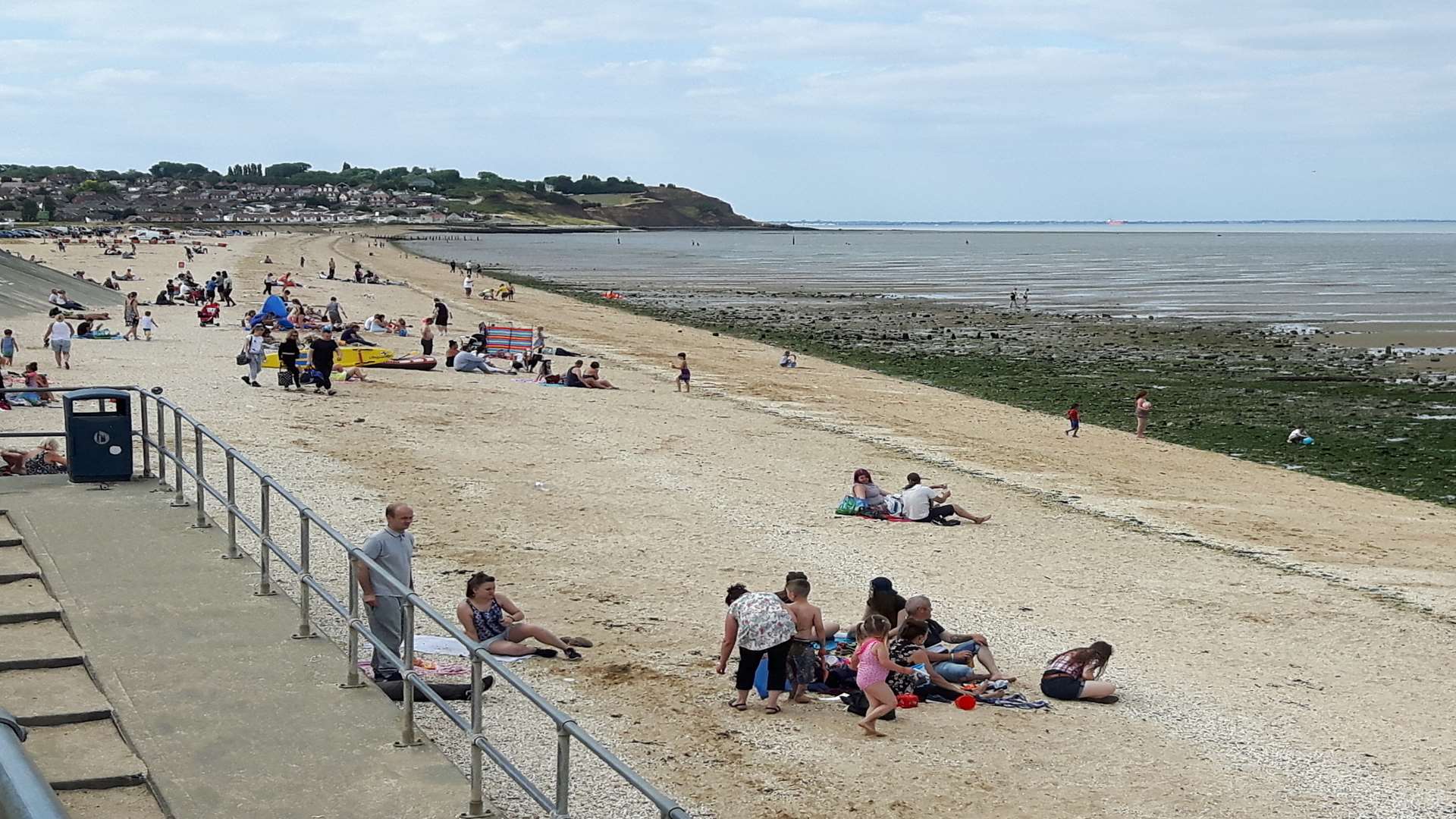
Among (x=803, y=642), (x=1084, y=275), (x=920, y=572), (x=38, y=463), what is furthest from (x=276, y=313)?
(x=1084, y=275)

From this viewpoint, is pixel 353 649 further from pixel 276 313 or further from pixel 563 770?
pixel 276 313

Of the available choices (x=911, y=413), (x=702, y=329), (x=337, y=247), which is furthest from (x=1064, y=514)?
(x=337, y=247)

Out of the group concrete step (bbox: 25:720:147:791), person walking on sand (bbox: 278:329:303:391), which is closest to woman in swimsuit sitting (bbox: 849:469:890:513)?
concrete step (bbox: 25:720:147:791)

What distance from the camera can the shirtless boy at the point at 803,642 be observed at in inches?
360

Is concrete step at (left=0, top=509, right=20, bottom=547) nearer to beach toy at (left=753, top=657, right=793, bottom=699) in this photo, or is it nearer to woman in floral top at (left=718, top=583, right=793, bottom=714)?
woman in floral top at (left=718, top=583, right=793, bottom=714)

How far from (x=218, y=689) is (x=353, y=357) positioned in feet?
64.0

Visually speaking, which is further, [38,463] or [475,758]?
[38,463]

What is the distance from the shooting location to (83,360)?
25.2 meters

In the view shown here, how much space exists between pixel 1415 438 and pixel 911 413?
8.72 m

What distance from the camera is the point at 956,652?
384 inches

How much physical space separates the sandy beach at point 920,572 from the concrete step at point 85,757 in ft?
6.53

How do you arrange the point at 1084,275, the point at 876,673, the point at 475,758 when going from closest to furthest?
the point at 475,758 → the point at 876,673 → the point at 1084,275

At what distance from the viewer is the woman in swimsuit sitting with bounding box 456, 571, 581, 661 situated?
9383mm

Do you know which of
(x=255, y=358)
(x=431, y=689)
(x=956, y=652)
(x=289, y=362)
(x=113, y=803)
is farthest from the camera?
(x=255, y=358)
